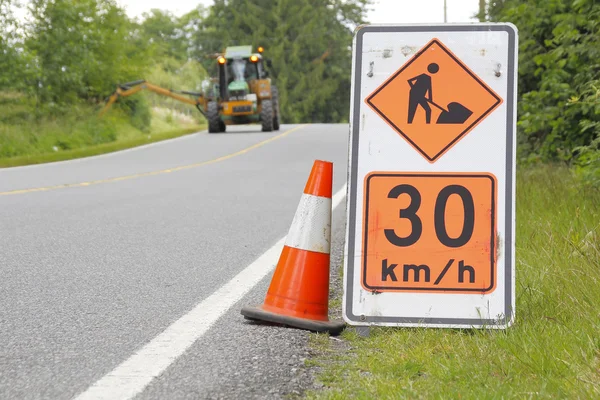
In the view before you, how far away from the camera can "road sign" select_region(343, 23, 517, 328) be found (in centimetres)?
425

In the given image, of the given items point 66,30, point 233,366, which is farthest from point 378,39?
point 66,30

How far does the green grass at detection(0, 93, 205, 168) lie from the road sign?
640 inches

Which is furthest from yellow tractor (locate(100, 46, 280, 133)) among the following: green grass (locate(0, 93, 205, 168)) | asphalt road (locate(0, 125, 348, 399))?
asphalt road (locate(0, 125, 348, 399))

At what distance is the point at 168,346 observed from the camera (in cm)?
409

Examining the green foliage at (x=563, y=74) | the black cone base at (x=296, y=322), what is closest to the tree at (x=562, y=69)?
the green foliage at (x=563, y=74)

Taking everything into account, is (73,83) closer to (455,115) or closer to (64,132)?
(64,132)

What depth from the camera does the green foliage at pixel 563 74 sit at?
8.34 m

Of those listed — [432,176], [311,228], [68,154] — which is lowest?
[68,154]

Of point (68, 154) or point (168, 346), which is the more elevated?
point (168, 346)

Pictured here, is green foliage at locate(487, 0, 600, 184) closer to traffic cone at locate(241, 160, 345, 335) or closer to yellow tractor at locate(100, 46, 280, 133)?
traffic cone at locate(241, 160, 345, 335)

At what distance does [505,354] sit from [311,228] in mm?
1250

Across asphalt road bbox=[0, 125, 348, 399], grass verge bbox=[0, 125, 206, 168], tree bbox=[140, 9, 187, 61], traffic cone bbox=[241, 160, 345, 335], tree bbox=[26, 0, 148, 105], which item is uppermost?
tree bbox=[140, 9, 187, 61]

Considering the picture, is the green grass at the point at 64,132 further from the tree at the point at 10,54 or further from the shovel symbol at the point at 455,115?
the shovel symbol at the point at 455,115

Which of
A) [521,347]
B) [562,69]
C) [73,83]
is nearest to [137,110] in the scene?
[73,83]
